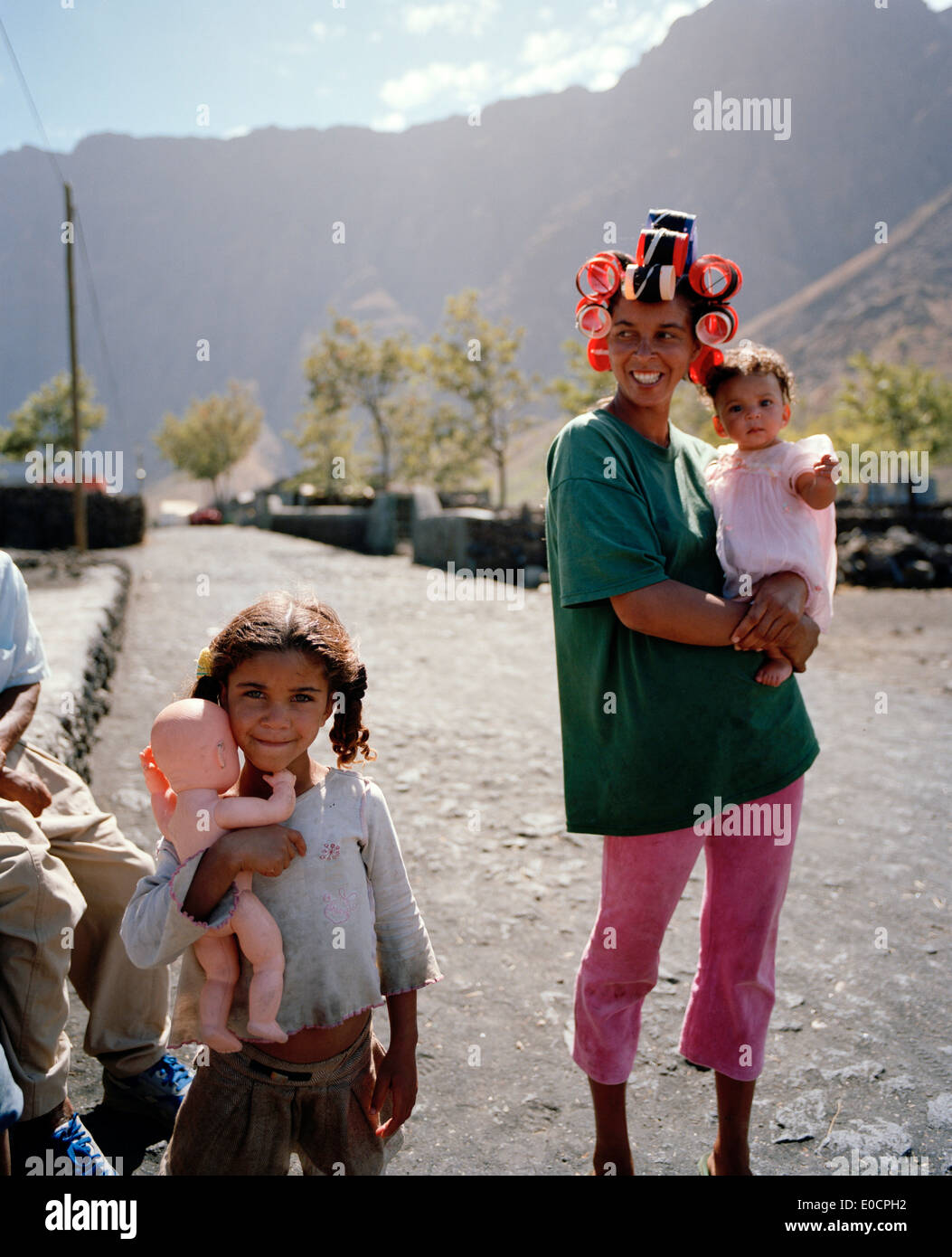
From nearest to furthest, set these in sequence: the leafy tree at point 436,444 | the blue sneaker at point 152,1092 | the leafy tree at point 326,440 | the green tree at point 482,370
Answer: the blue sneaker at point 152,1092, the green tree at point 482,370, the leafy tree at point 326,440, the leafy tree at point 436,444

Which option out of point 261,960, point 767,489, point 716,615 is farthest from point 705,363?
point 261,960

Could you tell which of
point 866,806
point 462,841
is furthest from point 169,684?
point 866,806

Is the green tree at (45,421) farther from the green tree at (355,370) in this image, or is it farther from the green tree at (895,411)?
the green tree at (895,411)

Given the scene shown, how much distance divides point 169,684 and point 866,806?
5194 millimetres

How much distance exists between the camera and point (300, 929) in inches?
68.5

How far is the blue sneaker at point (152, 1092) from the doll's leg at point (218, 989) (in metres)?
1.00

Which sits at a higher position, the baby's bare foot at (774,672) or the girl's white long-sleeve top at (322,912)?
the baby's bare foot at (774,672)

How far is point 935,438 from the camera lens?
47938mm

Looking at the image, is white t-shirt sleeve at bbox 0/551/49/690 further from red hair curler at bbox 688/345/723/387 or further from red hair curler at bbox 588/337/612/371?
red hair curler at bbox 688/345/723/387

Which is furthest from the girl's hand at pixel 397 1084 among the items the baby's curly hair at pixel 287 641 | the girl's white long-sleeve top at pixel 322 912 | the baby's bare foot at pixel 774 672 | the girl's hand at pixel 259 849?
the baby's bare foot at pixel 774 672

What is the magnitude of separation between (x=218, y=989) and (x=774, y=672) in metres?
1.33

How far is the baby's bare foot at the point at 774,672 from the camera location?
6.86 ft

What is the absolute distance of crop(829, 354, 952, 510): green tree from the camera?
44.3 metres

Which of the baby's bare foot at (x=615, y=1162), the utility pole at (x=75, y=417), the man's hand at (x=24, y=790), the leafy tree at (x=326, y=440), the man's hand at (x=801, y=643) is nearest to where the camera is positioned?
the man's hand at (x=801, y=643)
